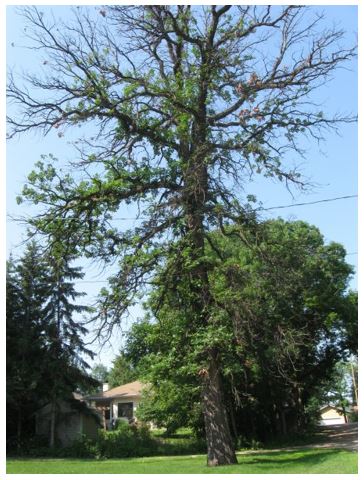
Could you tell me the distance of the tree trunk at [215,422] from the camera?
49.4 feet

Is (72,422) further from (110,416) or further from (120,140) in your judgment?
(120,140)

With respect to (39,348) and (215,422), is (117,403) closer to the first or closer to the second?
(39,348)

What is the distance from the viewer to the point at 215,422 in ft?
49.9

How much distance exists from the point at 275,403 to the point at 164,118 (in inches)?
815

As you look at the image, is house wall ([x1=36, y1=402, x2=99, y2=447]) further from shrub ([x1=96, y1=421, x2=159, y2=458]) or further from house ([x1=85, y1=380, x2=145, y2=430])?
house ([x1=85, y1=380, x2=145, y2=430])

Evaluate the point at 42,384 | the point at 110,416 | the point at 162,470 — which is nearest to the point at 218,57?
the point at 162,470

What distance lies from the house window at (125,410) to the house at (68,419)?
35.3 feet

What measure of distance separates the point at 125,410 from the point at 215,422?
29.6 m

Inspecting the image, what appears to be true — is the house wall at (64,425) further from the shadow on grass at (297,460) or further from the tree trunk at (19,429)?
the shadow on grass at (297,460)

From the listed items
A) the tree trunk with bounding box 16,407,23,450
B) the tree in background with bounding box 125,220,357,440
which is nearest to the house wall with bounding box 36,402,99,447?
the tree trunk with bounding box 16,407,23,450

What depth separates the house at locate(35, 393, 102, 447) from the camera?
2994cm

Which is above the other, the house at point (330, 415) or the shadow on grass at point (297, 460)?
the shadow on grass at point (297, 460)

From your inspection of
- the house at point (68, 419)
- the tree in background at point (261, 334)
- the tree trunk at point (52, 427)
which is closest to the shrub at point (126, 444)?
the tree in background at point (261, 334)

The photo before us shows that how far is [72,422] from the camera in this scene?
31125mm
